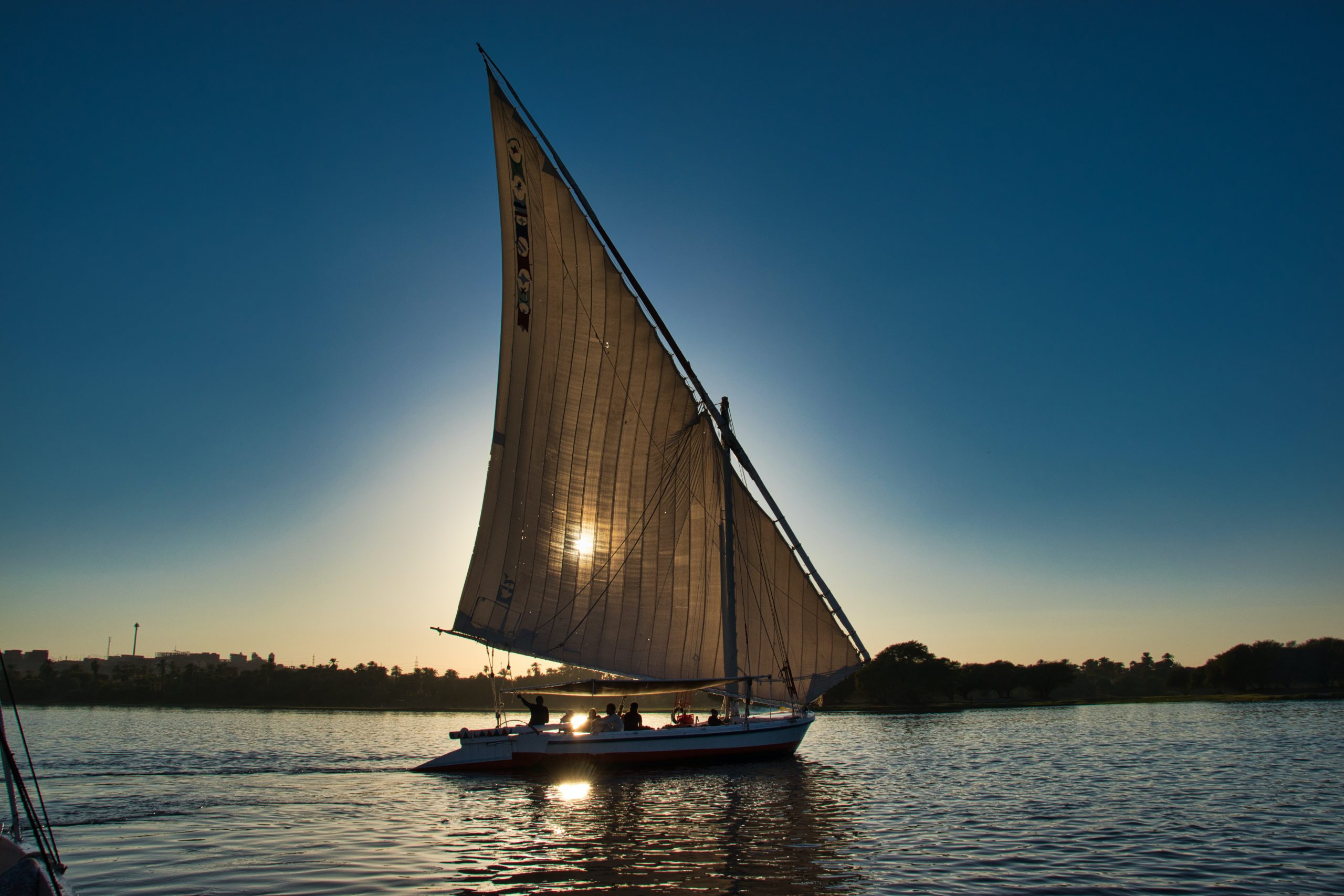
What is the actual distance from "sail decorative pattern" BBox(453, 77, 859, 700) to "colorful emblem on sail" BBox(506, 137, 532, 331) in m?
0.05

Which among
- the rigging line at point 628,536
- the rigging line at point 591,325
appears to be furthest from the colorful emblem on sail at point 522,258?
the rigging line at point 628,536

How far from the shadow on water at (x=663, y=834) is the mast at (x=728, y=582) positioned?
4877mm

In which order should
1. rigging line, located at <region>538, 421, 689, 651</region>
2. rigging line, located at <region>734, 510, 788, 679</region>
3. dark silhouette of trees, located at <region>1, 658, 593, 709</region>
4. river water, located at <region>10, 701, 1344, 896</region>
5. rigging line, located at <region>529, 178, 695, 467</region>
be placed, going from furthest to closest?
dark silhouette of trees, located at <region>1, 658, 593, 709</region>
rigging line, located at <region>734, 510, 788, 679</region>
rigging line, located at <region>538, 421, 689, 651</region>
rigging line, located at <region>529, 178, 695, 467</region>
river water, located at <region>10, 701, 1344, 896</region>

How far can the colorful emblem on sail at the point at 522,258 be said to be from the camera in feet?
98.7

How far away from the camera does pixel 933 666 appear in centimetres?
13262

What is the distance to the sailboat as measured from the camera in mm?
29969

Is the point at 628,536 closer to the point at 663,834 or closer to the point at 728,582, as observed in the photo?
the point at 728,582

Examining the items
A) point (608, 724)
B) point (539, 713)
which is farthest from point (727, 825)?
point (539, 713)

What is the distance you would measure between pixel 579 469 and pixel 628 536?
336cm

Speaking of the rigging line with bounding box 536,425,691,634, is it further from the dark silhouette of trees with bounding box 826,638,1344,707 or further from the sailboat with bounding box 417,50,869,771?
the dark silhouette of trees with bounding box 826,638,1344,707

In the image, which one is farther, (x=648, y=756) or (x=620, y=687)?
(x=620, y=687)

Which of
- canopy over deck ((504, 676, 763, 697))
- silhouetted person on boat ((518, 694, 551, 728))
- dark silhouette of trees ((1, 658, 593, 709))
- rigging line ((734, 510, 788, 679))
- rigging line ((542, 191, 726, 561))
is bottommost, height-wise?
dark silhouette of trees ((1, 658, 593, 709))

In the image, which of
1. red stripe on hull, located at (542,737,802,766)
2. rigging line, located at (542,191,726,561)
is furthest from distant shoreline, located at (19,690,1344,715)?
rigging line, located at (542,191,726,561)

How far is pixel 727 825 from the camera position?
19.6 metres
